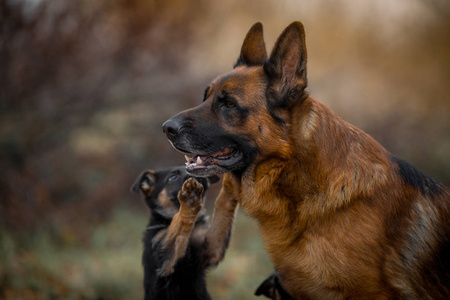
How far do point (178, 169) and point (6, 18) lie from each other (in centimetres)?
534

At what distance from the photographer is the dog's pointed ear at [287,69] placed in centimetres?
297

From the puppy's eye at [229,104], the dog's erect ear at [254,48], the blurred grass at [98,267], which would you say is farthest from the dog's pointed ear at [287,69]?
the blurred grass at [98,267]

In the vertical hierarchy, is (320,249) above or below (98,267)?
below

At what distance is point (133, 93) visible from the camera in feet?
32.1

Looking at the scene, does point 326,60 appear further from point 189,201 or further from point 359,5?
point 189,201

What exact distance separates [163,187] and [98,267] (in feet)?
11.6

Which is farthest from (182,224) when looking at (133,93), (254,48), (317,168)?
(133,93)

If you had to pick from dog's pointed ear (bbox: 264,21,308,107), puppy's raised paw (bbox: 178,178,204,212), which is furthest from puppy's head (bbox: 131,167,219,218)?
dog's pointed ear (bbox: 264,21,308,107)

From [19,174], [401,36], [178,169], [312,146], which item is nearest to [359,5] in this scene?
[401,36]

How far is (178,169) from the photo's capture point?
5012 millimetres

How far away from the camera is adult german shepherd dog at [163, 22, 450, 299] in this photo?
293cm

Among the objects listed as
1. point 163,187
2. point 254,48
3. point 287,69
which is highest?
point 254,48

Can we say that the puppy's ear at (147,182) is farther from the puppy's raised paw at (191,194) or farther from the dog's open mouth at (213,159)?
the dog's open mouth at (213,159)

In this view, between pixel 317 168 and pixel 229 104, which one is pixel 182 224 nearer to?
pixel 229 104
